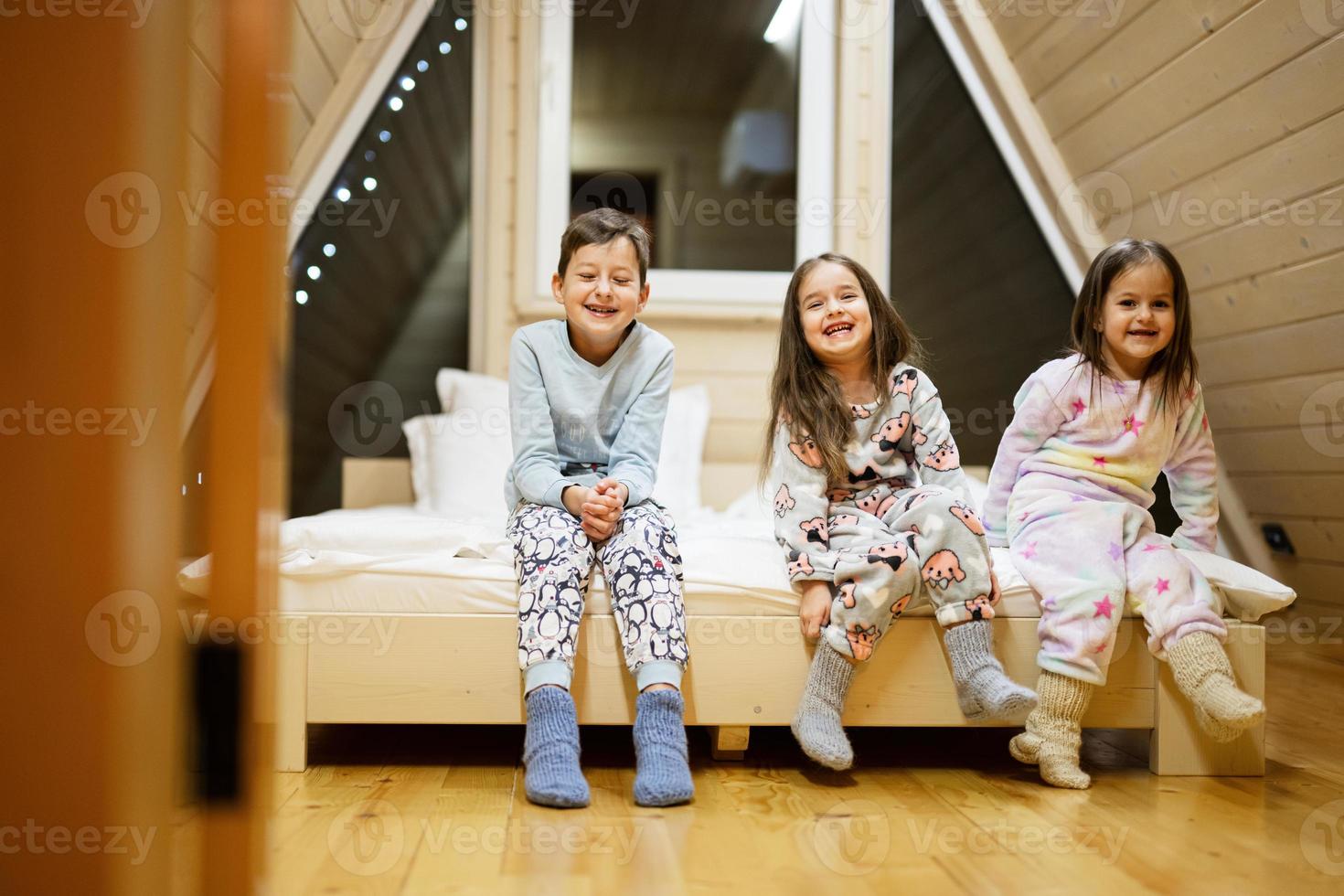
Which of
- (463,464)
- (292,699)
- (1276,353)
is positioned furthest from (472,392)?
(1276,353)

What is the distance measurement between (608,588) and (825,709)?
341 millimetres

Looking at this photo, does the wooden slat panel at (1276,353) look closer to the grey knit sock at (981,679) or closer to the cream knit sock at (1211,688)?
the cream knit sock at (1211,688)

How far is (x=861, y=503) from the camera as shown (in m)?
1.59

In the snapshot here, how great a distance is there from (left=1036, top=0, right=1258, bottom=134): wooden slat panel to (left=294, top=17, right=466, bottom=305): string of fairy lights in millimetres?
1567

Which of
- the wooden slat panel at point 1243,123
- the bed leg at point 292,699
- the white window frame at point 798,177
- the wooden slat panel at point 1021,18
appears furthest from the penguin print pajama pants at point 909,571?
the wooden slat panel at point 1021,18

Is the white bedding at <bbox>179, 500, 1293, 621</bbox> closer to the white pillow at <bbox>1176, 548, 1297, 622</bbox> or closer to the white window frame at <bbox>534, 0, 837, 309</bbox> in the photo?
the white pillow at <bbox>1176, 548, 1297, 622</bbox>

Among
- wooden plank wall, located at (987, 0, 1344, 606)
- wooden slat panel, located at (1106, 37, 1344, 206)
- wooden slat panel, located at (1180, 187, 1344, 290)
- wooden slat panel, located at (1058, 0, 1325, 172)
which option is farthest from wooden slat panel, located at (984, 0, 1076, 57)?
wooden slat panel, located at (1180, 187, 1344, 290)

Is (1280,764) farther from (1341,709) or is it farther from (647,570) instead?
(647,570)

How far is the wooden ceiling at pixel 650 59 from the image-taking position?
8.80ft

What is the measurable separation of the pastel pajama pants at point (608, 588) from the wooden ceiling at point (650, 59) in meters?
1.58

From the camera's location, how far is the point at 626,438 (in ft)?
5.36

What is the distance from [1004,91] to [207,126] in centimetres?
240

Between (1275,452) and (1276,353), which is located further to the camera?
(1275,452)

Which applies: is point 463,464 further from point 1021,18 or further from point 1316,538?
point 1316,538
